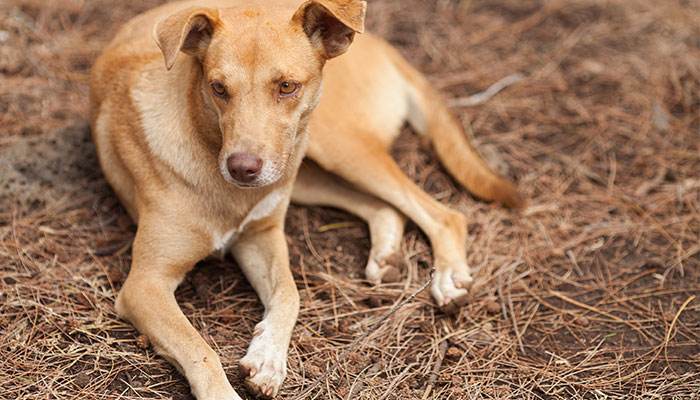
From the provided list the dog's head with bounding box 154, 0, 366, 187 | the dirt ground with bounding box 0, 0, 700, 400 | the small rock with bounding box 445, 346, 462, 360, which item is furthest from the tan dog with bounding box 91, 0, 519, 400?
the small rock with bounding box 445, 346, 462, 360

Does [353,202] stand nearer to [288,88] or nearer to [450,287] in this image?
[450,287]

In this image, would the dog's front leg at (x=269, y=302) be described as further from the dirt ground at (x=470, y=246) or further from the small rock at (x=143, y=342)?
the small rock at (x=143, y=342)

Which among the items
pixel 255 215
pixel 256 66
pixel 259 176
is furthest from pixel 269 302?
pixel 256 66

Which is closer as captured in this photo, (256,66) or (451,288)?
(256,66)

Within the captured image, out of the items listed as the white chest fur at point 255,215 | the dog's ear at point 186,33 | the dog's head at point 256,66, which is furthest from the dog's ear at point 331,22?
the white chest fur at point 255,215

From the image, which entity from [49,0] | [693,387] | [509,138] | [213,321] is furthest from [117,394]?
[49,0]

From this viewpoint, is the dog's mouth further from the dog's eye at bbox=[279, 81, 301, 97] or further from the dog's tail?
the dog's tail

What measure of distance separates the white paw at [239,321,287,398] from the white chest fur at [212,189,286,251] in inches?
21.0

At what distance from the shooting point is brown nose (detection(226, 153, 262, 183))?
312 centimetres

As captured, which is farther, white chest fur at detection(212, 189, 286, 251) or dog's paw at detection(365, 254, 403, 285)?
dog's paw at detection(365, 254, 403, 285)

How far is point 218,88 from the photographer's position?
323 centimetres

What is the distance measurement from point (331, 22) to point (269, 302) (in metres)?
1.23

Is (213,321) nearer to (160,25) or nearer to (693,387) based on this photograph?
(160,25)

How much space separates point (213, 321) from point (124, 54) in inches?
51.9
